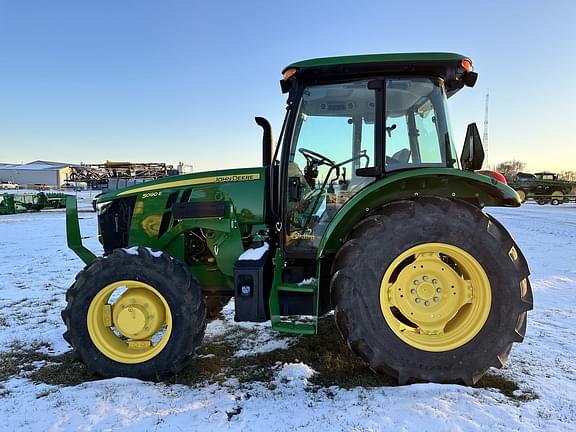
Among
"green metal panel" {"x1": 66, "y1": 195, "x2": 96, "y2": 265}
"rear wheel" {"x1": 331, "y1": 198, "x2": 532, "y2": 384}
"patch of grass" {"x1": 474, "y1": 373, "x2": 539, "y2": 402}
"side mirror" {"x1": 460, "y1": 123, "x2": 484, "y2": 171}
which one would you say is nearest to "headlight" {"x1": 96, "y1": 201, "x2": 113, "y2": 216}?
"green metal panel" {"x1": 66, "y1": 195, "x2": 96, "y2": 265}

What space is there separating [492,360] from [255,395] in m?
1.65

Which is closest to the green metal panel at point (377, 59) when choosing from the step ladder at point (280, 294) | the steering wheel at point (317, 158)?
the steering wheel at point (317, 158)

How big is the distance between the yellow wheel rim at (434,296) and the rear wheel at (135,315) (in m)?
1.46

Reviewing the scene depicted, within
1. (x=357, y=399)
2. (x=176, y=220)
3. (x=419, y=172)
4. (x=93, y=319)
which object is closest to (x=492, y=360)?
(x=357, y=399)

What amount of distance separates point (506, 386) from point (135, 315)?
278cm

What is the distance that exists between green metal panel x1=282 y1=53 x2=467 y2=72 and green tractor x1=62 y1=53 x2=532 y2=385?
0.01 meters

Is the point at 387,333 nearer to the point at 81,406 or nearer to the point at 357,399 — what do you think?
the point at 357,399

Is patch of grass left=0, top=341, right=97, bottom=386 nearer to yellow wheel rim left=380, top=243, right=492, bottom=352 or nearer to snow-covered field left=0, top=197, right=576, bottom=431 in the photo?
snow-covered field left=0, top=197, right=576, bottom=431

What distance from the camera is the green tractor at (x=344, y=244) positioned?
2820mm

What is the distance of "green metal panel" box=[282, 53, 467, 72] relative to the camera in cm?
289

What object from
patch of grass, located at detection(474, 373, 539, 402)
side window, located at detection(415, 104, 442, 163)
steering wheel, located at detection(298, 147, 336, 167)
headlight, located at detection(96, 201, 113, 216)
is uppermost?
side window, located at detection(415, 104, 442, 163)

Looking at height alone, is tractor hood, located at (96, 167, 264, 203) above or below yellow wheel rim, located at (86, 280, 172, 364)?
above

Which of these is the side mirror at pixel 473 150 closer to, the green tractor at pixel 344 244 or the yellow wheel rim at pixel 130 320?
the green tractor at pixel 344 244

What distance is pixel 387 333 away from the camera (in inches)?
111
